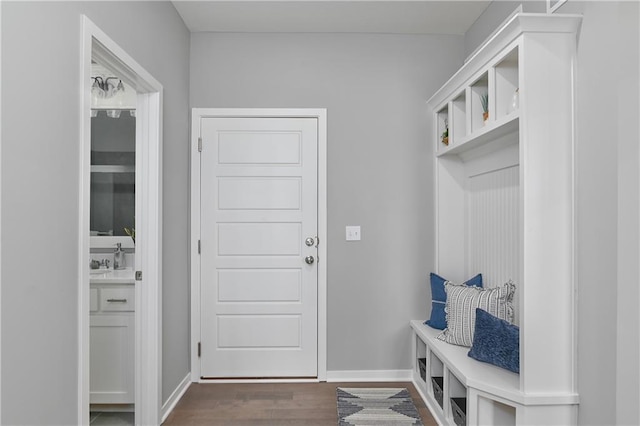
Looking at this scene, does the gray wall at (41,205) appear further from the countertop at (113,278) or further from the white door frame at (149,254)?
the countertop at (113,278)

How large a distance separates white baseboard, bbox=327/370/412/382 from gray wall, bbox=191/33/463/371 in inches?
1.8

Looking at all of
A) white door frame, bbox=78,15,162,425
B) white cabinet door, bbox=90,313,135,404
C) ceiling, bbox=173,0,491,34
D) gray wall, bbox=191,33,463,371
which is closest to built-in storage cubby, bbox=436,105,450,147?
gray wall, bbox=191,33,463,371

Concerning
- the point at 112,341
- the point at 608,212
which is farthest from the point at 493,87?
the point at 112,341

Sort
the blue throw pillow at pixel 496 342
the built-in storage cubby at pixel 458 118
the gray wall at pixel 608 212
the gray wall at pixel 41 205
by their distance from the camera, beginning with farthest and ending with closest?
the built-in storage cubby at pixel 458 118, the blue throw pillow at pixel 496 342, the gray wall at pixel 608 212, the gray wall at pixel 41 205

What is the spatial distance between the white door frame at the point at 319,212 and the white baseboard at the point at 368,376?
0.08m

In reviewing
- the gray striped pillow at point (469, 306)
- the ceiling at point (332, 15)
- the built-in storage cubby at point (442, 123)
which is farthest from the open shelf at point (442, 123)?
the gray striped pillow at point (469, 306)

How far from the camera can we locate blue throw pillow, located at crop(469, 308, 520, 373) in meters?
2.18

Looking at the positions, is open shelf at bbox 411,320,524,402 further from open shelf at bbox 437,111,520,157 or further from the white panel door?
open shelf at bbox 437,111,520,157

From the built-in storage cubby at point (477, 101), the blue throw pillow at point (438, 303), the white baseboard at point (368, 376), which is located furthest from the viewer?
the white baseboard at point (368, 376)

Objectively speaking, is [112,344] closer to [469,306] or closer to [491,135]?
[469,306]

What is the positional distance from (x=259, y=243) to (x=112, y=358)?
1236 mm

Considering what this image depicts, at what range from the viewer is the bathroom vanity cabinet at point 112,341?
2.77 metres

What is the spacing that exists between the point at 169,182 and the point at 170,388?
1.35 m

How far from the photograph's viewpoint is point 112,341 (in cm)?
278
